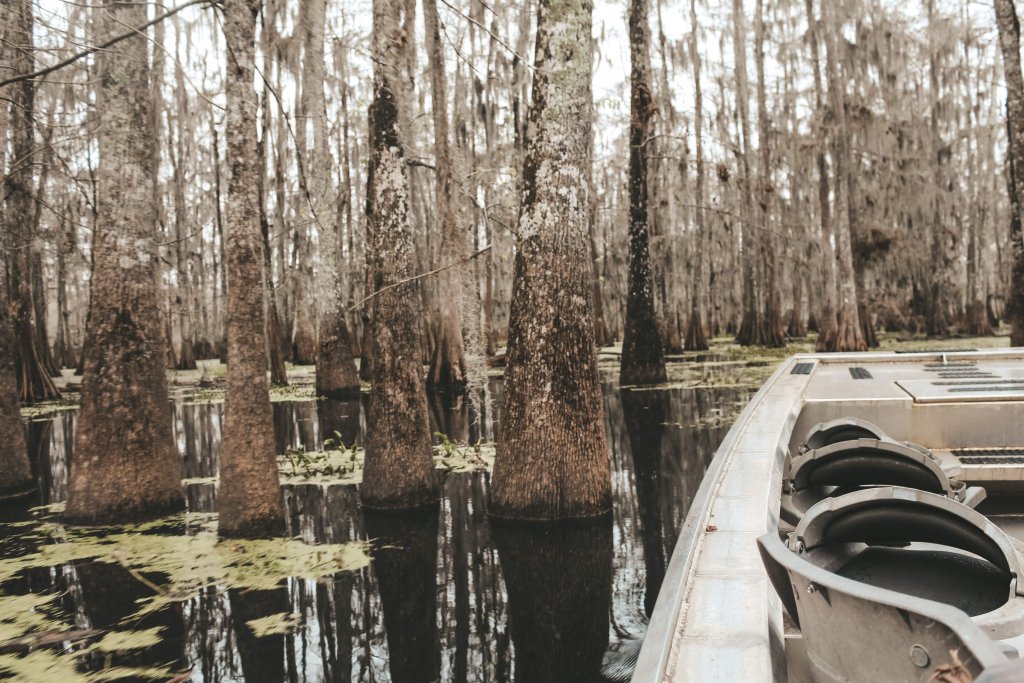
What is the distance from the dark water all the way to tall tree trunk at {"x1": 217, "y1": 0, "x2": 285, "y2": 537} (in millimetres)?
581

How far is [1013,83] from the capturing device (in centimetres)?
1227

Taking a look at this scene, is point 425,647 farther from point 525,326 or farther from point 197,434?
point 197,434

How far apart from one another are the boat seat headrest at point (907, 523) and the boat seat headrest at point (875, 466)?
3.09 ft

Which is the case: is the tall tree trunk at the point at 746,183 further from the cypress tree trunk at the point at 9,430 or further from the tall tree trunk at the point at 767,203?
the cypress tree trunk at the point at 9,430

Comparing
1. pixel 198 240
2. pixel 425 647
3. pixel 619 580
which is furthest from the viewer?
pixel 198 240

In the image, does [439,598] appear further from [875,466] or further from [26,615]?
[875,466]

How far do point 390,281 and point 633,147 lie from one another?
30.1 feet

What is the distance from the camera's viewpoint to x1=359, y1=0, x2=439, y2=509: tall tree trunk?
623 centimetres

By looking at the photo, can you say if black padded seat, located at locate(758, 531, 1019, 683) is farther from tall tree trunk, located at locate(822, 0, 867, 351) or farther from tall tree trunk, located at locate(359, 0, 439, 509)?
tall tree trunk, located at locate(822, 0, 867, 351)

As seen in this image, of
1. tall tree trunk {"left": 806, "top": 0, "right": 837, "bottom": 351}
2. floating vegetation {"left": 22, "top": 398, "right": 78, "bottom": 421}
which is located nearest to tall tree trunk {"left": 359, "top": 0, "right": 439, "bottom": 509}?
floating vegetation {"left": 22, "top": 398, "right": 78, "bottom": 421}

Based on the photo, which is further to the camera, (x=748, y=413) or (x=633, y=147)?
(x=633, y=147)

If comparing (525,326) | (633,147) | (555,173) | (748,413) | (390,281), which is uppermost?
(633,147)

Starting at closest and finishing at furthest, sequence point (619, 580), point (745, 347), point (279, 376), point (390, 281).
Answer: point (619, 580), point (390, 281), point (279, 376), point (745, 347)

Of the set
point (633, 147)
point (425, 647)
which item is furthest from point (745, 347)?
point (425, 647)
